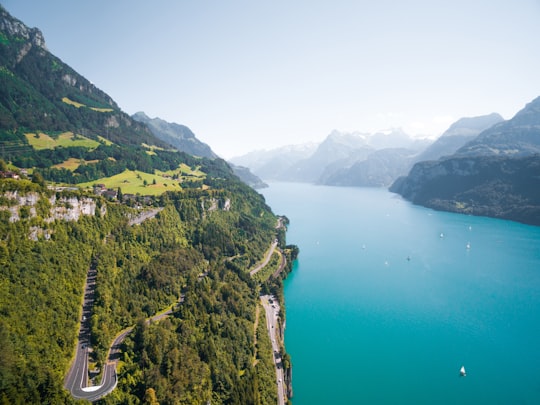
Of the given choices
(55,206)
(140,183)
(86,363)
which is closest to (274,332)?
(86,363)

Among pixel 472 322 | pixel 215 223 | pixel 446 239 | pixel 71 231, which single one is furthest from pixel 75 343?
pixel 446 239

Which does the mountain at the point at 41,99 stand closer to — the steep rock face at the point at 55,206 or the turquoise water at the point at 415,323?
the steep rock face at the point at 55,206

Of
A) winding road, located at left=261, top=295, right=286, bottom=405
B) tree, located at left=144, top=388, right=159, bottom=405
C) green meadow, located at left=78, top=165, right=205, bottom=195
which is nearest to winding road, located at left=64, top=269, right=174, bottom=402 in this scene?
tree, located at left=144, top=388, right=159, bottom=405

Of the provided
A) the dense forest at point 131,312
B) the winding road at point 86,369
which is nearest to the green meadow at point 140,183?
the dense forest at point 131,312

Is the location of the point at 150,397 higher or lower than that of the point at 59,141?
lower

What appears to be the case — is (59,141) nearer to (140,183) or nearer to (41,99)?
(41,99)

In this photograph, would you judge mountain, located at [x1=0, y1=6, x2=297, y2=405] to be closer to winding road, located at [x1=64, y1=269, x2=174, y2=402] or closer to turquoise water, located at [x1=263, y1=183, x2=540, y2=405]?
winding road, located at [x1=64, y1=269, x2=174, y2=402]
